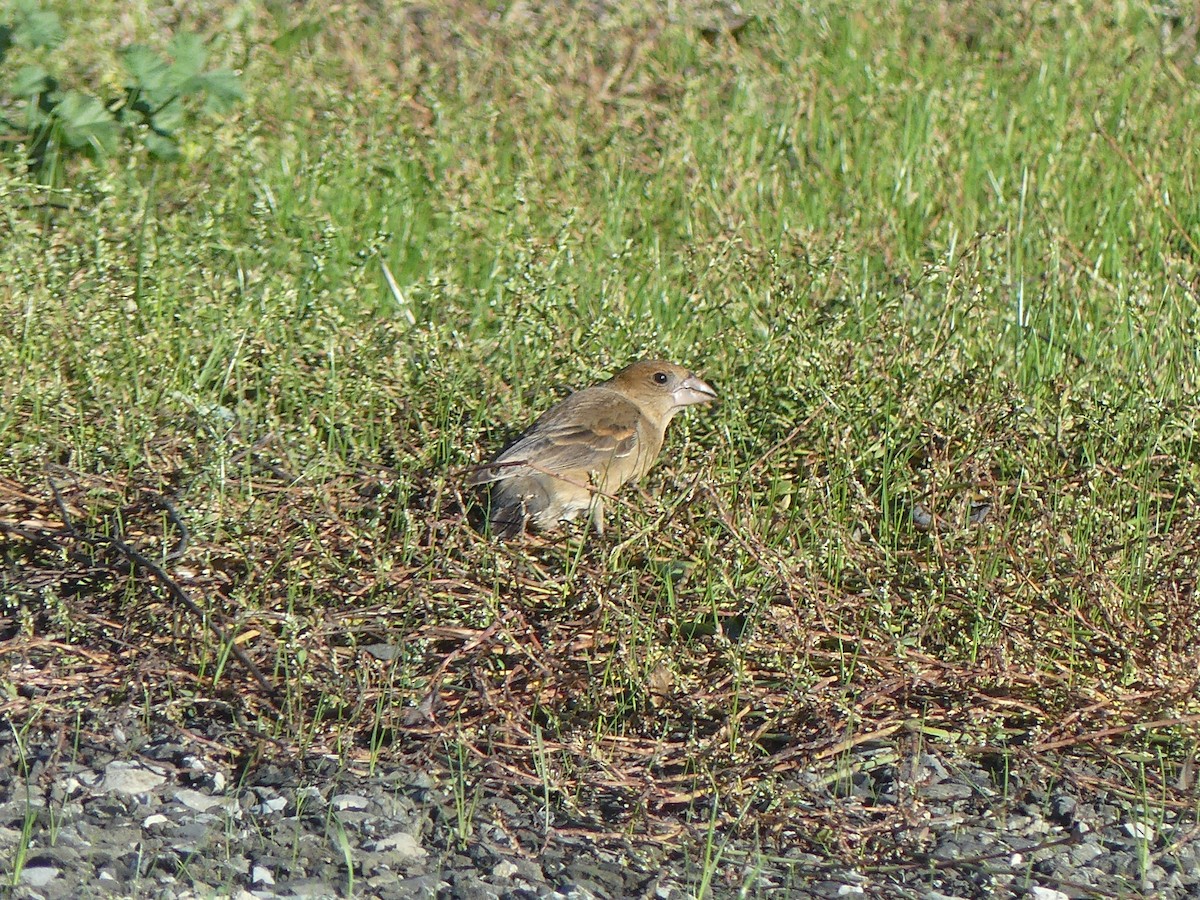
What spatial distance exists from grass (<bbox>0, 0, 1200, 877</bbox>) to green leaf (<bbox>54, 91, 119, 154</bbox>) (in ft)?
0.37

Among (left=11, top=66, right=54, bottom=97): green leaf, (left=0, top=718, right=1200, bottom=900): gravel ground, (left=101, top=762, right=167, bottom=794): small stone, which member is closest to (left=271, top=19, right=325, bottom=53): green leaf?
(left=11, top=66, right=54, bottom=97): green leaf

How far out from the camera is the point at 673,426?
5699mm

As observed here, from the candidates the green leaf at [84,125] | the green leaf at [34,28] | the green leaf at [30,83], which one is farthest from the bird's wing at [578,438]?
the green leaf at [34,28]

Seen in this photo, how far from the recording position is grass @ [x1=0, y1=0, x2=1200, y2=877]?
4246 mm

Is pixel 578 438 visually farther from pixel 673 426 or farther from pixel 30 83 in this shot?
pixel 30 83

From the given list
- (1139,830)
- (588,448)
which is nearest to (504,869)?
(1139,830)

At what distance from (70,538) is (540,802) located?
1648mm

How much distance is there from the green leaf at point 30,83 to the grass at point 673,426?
0.36 meters

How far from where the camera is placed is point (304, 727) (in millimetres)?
4059

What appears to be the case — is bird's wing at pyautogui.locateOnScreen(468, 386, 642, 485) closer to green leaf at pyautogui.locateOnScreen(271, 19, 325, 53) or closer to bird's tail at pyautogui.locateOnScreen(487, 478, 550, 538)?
bird's tail at pyautogui.locateOnScreen(487, 478, 550, 538)

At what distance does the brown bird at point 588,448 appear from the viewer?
4.94 m

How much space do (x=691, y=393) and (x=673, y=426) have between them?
263 millimetres

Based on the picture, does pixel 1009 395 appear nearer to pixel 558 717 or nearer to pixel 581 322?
pixel 581 322

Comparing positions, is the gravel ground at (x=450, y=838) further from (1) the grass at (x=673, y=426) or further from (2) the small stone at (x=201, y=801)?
(1) the grass at (x=673, y=426)
